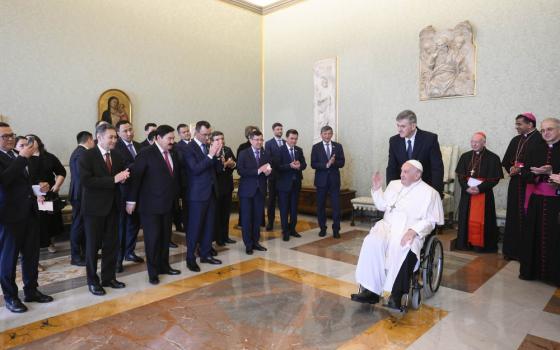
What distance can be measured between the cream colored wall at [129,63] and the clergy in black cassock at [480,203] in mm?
5831

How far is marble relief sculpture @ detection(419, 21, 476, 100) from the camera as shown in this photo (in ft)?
23.0

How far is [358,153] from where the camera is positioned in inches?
342

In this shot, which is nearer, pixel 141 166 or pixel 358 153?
pixel 141 166

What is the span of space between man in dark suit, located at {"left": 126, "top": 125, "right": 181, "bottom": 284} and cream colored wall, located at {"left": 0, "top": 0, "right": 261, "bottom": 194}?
3.84 m

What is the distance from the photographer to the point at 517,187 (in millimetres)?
5035

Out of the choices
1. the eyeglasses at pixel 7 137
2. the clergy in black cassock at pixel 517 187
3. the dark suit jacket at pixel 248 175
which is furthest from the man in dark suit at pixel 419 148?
the eyeglasses at pixel 7 137

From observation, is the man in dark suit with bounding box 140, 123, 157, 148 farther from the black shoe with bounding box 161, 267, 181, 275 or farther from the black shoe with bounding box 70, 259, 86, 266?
the black shoe with bounding box 161, 267, 181, 275

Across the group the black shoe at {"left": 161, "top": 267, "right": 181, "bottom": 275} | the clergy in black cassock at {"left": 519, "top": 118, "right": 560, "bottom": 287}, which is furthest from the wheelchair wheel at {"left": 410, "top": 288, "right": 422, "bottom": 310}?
the black shoe at {"left": 161, "top": 267, "right": 181, "bottom": 275}

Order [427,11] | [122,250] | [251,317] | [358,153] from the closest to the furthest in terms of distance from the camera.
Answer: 1. [251,317]
2. [122,250]
3. [427,11]
4. [358,153]

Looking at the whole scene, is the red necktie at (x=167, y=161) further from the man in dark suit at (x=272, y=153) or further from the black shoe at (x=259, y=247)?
the man in dark suit at (x=272, y=153)

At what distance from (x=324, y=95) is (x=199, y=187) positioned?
528 centimetres

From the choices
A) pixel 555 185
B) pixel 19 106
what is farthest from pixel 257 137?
pixel 19 106

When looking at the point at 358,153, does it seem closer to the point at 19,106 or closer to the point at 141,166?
the point at 141,166

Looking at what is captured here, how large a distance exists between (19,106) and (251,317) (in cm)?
571
